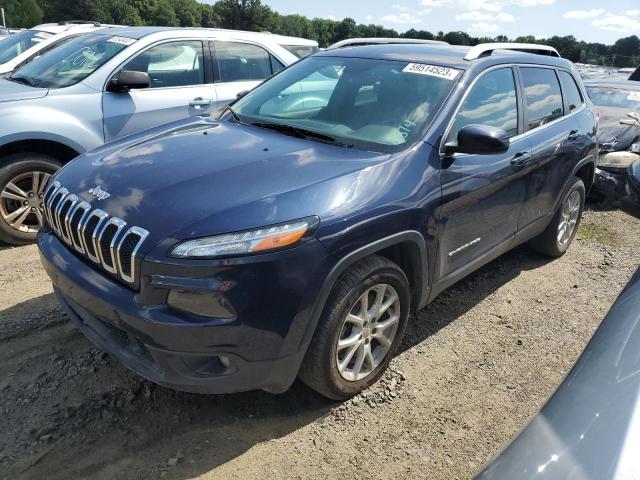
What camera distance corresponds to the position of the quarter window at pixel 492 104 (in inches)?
125

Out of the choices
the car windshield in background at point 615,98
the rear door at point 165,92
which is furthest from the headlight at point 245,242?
the car windshield in background at point 615,98

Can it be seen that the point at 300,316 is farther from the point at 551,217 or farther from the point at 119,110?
the point at 119,110

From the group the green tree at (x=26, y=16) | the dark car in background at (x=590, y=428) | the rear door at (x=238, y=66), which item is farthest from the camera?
the green tree at (x=26, y=16)

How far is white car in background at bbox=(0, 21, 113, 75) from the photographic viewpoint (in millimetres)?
6406

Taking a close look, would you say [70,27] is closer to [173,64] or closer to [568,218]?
[173,64]

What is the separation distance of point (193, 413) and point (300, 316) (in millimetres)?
876

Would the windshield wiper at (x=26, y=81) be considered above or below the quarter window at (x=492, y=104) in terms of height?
below

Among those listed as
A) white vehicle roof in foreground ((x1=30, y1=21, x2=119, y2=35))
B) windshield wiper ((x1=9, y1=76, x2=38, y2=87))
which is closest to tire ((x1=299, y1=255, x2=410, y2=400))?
windshield wiper ((x1=9, y1=76, x2=38, y2=87))

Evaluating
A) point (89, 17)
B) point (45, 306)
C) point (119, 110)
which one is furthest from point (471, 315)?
point (89, 17)

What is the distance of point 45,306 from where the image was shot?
3.53 meters

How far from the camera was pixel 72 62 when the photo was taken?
197 inches

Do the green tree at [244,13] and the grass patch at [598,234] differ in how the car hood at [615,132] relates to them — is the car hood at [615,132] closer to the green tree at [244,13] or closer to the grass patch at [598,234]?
the grass patch at [598,234]

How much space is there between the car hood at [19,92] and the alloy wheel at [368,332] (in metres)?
3.47

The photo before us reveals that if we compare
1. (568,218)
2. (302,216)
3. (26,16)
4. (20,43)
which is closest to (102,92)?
(302,216)
